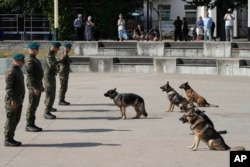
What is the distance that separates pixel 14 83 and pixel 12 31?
38508mm

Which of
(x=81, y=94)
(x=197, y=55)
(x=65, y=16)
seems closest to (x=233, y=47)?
(x=197, y=55)

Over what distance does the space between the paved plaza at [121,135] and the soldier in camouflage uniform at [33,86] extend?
0.27 meters

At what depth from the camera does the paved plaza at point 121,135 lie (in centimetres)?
1176

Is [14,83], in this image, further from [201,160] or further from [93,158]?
[201,160]

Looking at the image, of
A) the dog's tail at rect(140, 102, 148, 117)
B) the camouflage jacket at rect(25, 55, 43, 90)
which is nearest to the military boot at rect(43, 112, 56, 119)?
the camouflage jacket at rect(25, 55, 43, 90)

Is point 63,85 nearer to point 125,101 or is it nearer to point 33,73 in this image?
point 125,101

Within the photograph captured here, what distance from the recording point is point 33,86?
1510 cm

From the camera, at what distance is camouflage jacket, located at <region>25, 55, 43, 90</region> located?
49.7 ft

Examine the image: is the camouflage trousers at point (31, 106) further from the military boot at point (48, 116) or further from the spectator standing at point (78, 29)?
the spectator standing at point (78, 29)

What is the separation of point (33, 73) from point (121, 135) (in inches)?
98.7

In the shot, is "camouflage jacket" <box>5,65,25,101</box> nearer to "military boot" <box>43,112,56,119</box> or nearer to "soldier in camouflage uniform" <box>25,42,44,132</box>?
"soldier in camouflage uniform" <box>25,42,44,132</box>

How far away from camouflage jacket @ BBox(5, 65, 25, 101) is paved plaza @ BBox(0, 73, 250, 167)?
0.99 metres

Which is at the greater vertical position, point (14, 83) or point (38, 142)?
point (14, 83)

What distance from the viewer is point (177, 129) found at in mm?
15258
